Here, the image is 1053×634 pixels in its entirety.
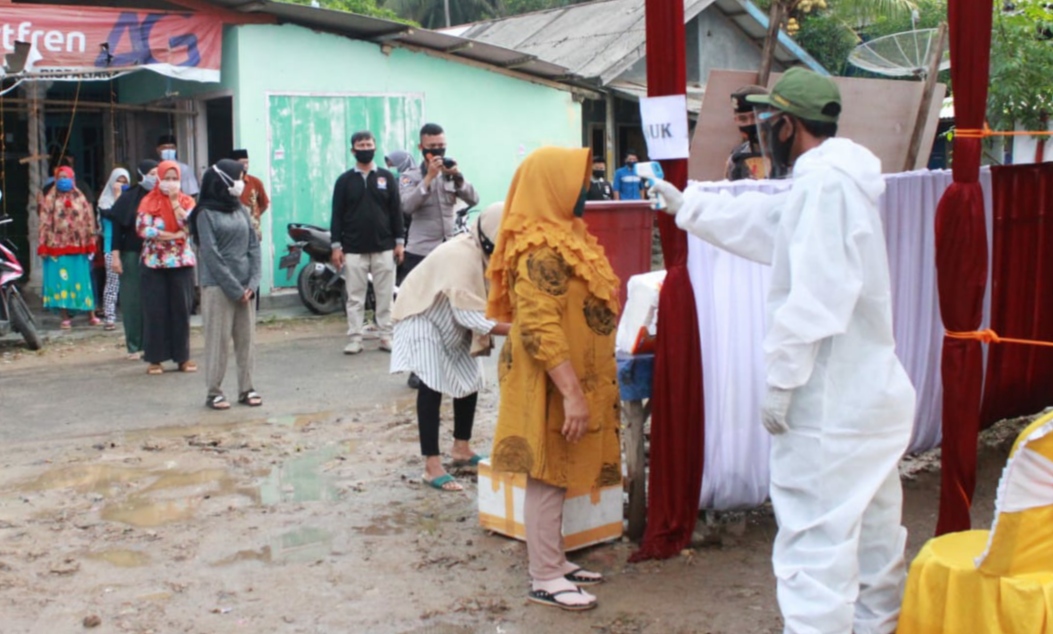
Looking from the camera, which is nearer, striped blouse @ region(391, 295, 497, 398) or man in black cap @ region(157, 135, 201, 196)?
striped blouse @ region(391, 295, 497, 398)

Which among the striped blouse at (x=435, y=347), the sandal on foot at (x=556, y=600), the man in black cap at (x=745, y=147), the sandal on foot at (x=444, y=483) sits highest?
the man in black cap at (x=745, y=147)

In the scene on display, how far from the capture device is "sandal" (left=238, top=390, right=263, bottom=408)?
8438mm

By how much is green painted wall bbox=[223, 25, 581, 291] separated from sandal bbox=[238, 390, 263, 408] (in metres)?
5.07

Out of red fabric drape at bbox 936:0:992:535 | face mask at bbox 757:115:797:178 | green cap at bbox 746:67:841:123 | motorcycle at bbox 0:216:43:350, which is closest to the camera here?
green cap at bbox 746:67:841:123

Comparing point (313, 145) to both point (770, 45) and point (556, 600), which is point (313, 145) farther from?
point (556, 600)

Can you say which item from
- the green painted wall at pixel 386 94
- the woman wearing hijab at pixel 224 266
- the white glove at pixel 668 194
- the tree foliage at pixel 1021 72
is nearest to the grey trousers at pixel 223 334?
the woman wearing hijab at pixel 224 266

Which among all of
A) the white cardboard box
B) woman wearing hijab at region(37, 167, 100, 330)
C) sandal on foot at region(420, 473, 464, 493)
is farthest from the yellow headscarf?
woman wearing hijab at region(37, 167, 100, 330)

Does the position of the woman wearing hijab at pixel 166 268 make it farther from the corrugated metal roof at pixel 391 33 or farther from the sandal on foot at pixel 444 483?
the corrugated metal roof at pixel 391 33

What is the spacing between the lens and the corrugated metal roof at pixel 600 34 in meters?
18.9

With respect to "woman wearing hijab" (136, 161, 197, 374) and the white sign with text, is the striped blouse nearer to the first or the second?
the white sign with text

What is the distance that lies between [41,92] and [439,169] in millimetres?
6533

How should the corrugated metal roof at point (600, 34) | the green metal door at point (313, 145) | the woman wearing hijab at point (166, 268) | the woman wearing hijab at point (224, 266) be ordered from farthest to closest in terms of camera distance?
the corrugated metal roof at point (600, 34) → the green metal door at point (313, 145) → the woman wearing hijab at point (166, 268) → the woman wearing hijab at point (224, 266)

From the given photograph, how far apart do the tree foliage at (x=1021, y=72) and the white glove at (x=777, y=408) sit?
546 centimetres

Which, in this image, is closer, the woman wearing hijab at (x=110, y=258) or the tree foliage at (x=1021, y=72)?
the tree foliage at (x=1021, y=72)
